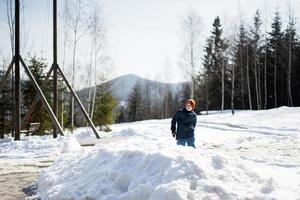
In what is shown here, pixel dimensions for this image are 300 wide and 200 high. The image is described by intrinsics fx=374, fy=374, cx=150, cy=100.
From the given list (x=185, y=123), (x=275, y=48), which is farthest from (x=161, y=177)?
(x=275, y=48)

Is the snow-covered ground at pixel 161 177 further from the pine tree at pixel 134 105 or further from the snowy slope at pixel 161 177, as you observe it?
the pine tree at pixel 134 105

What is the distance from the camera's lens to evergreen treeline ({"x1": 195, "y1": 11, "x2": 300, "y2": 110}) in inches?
1636

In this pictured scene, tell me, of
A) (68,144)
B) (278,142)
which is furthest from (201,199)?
(278,142)

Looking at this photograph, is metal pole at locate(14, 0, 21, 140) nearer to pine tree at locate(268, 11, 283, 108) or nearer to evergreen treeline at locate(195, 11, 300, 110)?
evergreen treeline at locate(195, 11, 300, 110)

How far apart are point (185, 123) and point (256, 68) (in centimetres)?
3621

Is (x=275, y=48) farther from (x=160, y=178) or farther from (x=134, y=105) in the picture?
(x=160, y=178)

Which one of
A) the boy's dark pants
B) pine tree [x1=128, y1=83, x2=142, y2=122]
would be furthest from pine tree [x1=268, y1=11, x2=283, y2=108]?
the boy's dark pants

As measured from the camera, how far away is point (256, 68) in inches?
1730

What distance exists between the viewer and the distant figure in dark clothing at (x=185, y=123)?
987 cm

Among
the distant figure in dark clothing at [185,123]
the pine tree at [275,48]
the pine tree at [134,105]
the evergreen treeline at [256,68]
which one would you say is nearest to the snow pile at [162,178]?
the distant figure in dark clothing at [185,123]

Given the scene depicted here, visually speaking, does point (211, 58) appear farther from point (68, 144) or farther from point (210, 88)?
point (68, 144)

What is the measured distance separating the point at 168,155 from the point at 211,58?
46223mm

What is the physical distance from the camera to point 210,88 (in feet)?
162

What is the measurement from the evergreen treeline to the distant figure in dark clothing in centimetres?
2987
